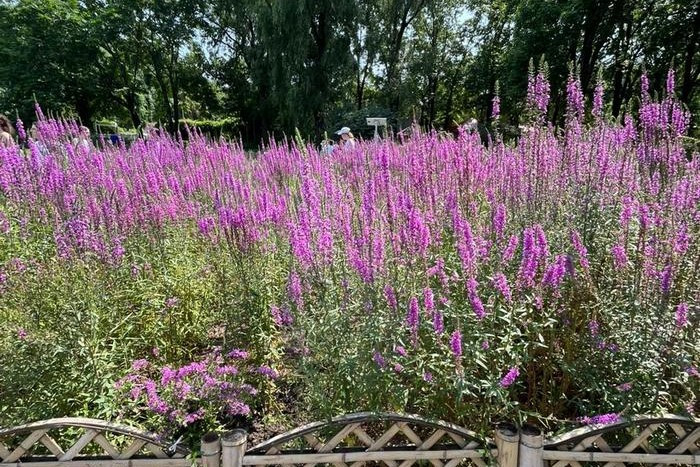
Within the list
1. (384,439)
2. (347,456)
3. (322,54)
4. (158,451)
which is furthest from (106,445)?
(322,54)

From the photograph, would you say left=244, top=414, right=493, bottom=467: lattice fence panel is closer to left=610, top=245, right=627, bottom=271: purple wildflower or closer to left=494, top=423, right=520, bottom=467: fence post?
left=494, top=423, right=520, bottom=467: fence post

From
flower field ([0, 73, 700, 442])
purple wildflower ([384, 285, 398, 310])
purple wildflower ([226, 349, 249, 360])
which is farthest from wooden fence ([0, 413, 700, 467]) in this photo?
purple wildflower ([226, 349, 249, 360])

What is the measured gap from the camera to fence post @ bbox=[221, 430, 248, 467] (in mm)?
1943

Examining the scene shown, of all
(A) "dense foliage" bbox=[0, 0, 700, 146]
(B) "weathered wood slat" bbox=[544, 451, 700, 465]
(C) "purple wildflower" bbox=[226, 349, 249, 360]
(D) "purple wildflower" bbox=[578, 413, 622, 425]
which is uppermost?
(A) "dense foliage" bbox=[0, 0, 700, 146]

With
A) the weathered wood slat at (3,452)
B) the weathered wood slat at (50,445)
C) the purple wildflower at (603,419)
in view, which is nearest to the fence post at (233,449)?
the weathered wood slat at (50,445)

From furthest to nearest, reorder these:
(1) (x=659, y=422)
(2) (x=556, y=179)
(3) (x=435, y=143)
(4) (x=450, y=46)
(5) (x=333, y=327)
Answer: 1. (4) (x=450, y=46)
2. (3) (x=435, y=143)
3. (2) (x=556, y=179)
4. (5) (x=333, y=327)
5. (1) (x=659, y=422)

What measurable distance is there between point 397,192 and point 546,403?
1677 millimetres

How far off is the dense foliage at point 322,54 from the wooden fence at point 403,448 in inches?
561

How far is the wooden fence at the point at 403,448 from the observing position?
6.19 ft

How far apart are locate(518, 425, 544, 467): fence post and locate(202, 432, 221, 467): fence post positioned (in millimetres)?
1448

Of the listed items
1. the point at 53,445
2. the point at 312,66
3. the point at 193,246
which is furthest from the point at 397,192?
the point at 312,66

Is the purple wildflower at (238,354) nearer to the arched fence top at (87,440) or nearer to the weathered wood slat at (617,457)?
the arched fence top at (87,440)

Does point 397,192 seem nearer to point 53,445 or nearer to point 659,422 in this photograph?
point 659,422

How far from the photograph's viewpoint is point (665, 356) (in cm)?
208
